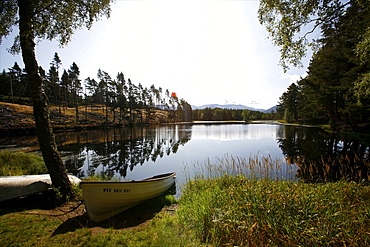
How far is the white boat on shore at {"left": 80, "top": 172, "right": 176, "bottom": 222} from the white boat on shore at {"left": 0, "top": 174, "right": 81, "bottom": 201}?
2436 millimetres

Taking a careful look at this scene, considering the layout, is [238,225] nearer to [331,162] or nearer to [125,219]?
[125,219]

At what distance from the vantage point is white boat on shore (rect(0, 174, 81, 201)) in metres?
5.74

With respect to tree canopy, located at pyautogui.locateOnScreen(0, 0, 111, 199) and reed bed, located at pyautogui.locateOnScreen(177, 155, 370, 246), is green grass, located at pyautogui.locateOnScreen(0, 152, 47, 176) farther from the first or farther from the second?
reed bed, located at pyautogui.locateOnScreen(177, 155, 370, 246)

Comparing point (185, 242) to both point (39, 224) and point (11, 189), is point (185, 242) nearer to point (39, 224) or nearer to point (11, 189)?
point (39, 224)

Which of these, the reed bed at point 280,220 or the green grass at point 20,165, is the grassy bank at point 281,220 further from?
the green grass at point 20,165

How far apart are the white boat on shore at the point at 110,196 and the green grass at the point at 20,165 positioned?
21.7 ft

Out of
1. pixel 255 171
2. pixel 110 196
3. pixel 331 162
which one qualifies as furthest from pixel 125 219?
pixel 331 162

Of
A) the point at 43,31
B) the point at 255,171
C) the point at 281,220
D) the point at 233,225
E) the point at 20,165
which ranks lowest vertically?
the point at 255,171

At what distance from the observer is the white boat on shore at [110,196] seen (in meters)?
5.67

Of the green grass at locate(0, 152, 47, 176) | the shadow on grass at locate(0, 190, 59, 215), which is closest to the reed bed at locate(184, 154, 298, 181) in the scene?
the shadow on grass at locate(0, 190, 59, 215)

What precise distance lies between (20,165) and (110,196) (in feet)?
27.2

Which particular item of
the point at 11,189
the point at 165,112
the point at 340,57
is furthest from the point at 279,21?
the point at 165,112

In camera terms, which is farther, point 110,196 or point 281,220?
point 110,196

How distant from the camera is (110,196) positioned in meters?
5.99
